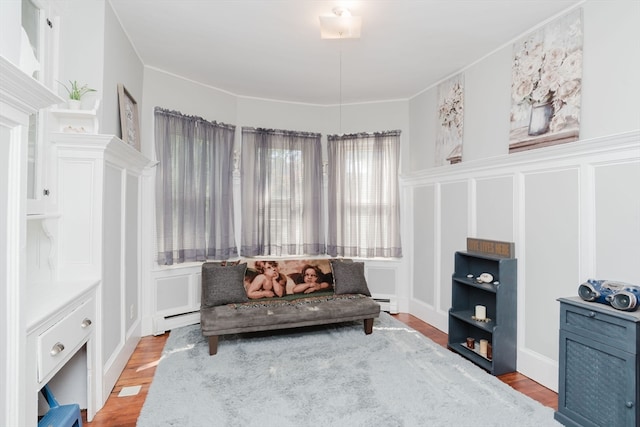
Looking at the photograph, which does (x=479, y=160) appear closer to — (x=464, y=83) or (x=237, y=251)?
(x=464, y=83)

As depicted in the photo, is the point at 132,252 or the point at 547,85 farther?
the point at 132,252

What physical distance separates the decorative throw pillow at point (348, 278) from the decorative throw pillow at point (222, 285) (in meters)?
1.08

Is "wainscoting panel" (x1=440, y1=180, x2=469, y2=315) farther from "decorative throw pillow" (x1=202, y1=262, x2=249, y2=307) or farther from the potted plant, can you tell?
the potted plant

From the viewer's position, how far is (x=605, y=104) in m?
2.38

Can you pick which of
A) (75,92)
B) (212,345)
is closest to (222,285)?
(212,345)

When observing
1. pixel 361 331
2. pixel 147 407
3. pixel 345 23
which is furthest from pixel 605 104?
pixel 147 407

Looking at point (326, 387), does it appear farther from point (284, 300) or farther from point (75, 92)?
point (75, 92)

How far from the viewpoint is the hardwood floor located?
7.56 feet

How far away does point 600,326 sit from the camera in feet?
6.77

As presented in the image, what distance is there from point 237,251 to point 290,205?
3.04ft

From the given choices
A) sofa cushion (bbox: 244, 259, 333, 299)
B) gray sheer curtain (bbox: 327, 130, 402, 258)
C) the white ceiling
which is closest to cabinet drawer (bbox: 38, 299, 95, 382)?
sofa cushion (bbox: 244, 259, 333, 299)

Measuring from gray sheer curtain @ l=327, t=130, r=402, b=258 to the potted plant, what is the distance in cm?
301

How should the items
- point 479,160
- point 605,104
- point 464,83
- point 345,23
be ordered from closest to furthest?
1. point 605,104
2. point 345,23
3. point 479,160
4. point 464,83

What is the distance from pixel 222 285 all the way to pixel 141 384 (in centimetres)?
115
